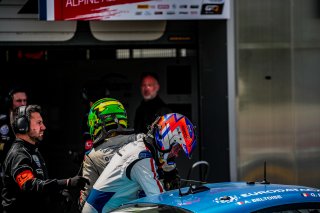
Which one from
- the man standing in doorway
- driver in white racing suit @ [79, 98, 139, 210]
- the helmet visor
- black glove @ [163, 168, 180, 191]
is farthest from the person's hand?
the man standing in doorway

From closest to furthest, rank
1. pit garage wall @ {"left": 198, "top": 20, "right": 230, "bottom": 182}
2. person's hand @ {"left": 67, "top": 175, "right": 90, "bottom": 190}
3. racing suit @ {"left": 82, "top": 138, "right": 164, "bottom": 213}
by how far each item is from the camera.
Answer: racing suit @ {"left": 82, "top": 138, "right": 164, "bottom": 213}, person's hand @ {"left": 67, "top": 175, "right": 90, "bottom": 190}, pit garage wall @ {"left": 198, "top": 20, "right": 230, "bottom": 182}

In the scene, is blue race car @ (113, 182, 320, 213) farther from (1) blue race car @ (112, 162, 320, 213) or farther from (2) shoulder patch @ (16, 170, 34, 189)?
(2) shoulder patch @ (16, 170, 34, 189)

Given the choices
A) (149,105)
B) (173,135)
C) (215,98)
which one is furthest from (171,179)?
(215,98)

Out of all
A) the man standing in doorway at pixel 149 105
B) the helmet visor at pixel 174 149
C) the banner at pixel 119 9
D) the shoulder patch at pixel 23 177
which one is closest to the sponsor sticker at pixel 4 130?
the banner at pixel 119 9

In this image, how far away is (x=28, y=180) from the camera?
5.60 meters

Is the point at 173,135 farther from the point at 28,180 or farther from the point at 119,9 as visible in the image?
the point at 119,9

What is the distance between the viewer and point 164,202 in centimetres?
413

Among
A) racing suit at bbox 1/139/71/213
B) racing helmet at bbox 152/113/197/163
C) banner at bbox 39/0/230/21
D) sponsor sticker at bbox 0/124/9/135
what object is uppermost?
Result: banner at bbox 39/0/230/21

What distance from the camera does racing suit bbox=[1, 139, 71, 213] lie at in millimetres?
5605

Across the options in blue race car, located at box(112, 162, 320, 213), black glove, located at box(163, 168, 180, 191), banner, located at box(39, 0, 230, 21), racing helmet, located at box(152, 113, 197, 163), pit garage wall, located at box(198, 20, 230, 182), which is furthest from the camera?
pit garage wall, located at box(198, 20, 230, 182)

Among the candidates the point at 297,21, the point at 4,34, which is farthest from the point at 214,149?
the point at 4,34

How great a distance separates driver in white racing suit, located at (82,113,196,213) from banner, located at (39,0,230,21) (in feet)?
15.7

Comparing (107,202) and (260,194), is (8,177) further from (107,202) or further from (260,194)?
(260,194)

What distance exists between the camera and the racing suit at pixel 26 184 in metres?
5.61
